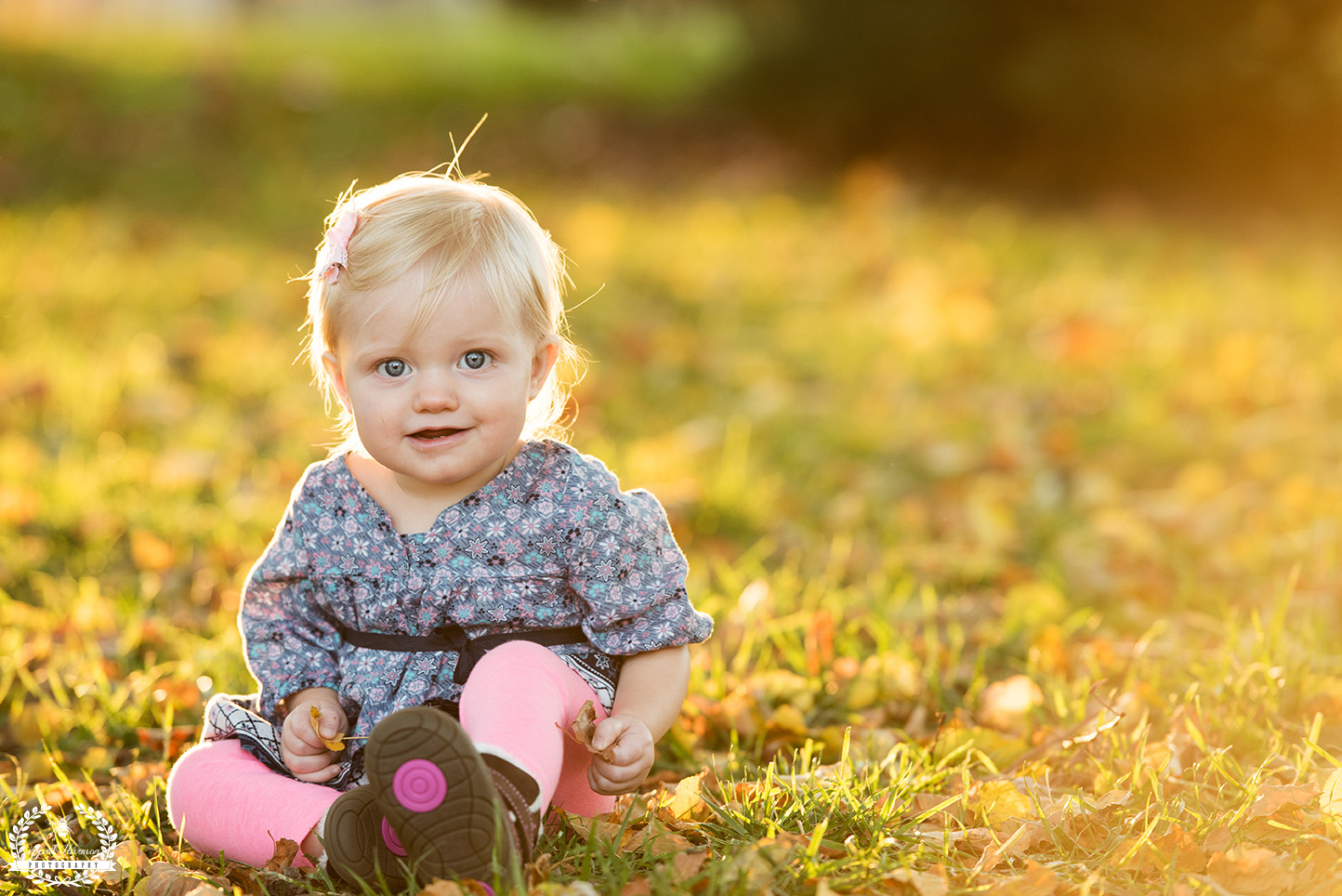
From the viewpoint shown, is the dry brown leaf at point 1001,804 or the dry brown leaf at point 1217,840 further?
the dry brown leaf at point 1001,804

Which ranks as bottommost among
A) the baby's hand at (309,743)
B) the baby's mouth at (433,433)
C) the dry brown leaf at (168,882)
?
the dry brown leaf at (168,882)

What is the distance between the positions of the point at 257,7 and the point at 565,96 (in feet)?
20.3

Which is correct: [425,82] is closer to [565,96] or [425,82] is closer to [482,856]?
[565,96]

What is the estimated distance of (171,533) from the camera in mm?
3221

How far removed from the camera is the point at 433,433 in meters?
1.87

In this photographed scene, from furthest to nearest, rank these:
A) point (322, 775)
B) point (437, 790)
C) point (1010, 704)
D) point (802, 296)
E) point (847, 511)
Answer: point (802, 296)
point (847, 511)
point (1010, 704)
point (322, 775)
point (437, 790)

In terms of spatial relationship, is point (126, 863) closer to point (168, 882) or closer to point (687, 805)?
point (168, 882)

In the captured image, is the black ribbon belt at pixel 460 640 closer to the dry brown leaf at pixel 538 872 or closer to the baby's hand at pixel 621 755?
the baby's hand at pixel 621 755

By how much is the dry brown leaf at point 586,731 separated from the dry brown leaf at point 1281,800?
3.06ft

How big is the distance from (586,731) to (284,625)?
545mm

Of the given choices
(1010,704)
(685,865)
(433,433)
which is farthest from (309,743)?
(1010,704)

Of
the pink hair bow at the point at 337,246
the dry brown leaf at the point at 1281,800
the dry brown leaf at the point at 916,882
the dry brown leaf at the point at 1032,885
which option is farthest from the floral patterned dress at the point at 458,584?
the dry brown leaf at the point at 1281,800

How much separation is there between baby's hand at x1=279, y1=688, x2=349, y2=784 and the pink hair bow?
25.1 inches

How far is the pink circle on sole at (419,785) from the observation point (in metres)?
1.53
